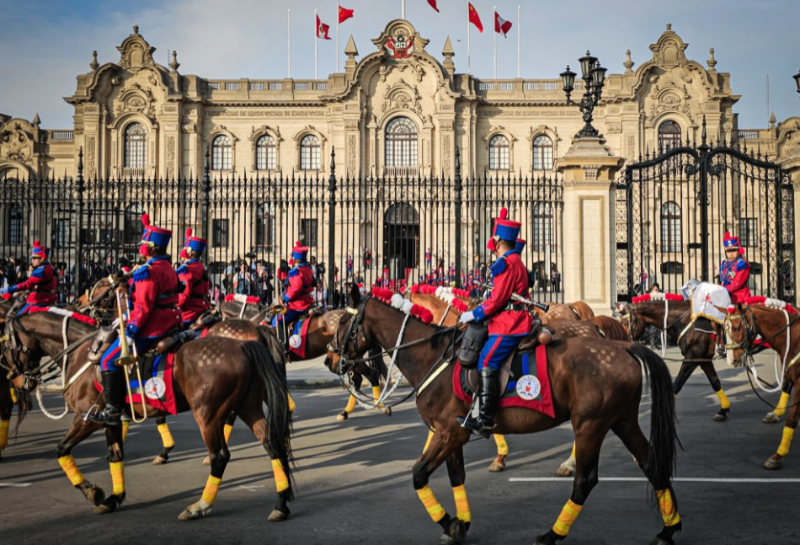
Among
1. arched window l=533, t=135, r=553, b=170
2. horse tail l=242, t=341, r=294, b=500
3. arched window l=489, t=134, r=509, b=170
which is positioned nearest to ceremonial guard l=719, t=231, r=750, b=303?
horse tail l=242, t=341, r=294, b=500

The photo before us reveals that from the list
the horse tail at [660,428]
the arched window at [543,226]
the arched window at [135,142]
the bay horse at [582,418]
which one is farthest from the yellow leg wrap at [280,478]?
the arched window at [135,142]

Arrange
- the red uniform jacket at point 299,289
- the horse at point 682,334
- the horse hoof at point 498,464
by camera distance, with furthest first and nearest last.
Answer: the red uniform jacket at point 299,289, the horse at point 682,334, the horse hoof at point 498,464

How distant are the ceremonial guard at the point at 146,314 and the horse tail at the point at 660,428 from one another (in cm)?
430

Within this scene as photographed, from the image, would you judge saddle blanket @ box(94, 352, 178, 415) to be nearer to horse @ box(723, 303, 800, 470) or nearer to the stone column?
horse @ box(723, 303, 800, 470)

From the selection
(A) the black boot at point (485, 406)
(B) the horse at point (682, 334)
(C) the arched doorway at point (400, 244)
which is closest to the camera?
(A) the black boot at point (485, 406)

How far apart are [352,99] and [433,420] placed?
38.1 m

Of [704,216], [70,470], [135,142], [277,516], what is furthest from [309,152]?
[277,516]

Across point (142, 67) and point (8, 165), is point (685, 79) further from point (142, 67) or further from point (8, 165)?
point (8, 165)

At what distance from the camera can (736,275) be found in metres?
11.1

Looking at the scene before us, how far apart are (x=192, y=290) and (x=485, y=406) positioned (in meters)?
5.34

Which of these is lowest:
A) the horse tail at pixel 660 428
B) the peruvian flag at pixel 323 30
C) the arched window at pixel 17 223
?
the horse tail at pixel 660 428

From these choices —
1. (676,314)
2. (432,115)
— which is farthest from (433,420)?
(432,115)

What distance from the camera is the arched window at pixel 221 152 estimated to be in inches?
1719

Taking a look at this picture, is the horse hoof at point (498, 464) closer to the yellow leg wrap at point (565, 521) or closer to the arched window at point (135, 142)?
the yellow leg wrap at point (565, 521)
